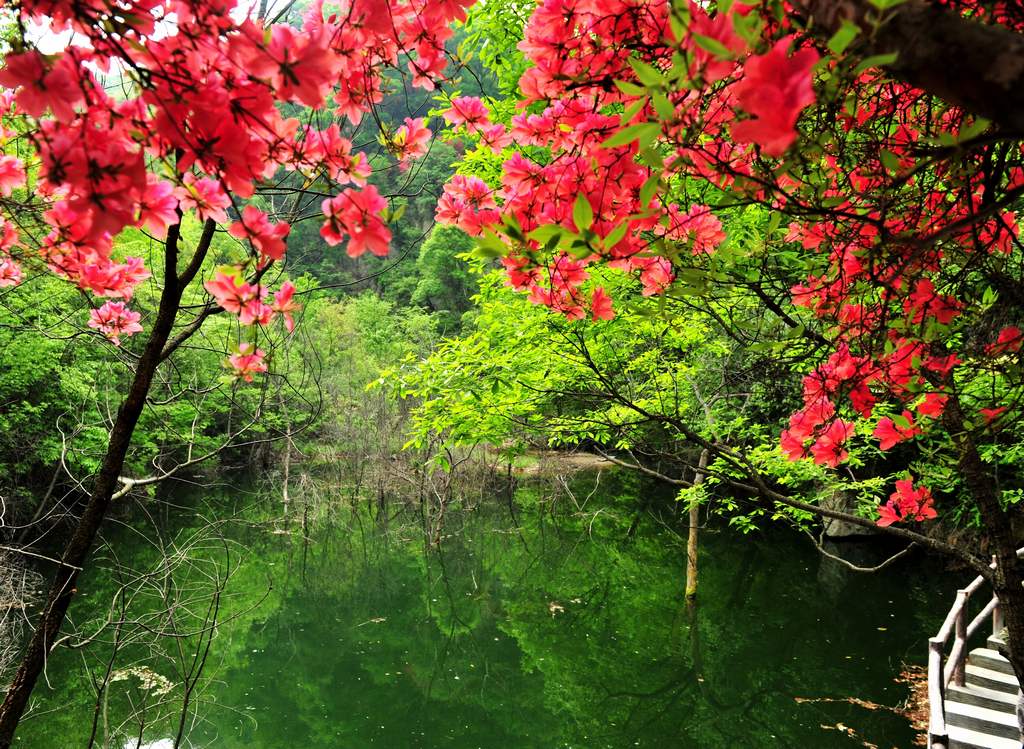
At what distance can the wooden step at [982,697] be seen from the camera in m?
4.68

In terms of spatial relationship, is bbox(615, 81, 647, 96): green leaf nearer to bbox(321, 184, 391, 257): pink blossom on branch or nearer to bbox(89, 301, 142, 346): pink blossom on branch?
bbox(321, 184, 391, 257): pink blossom on branch

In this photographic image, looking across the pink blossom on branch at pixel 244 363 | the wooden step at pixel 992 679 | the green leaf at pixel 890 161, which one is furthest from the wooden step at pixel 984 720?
the pink blossom on branch at pixel 244 363

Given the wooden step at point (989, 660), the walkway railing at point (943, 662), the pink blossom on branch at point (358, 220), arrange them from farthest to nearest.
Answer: the wooden step at point (989, 660) → the walkway railing at point (943, 662) → the pink blossom on branch at point (358, 220)


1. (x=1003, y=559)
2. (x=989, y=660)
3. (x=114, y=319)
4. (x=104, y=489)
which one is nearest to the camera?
(x=104, y=489)

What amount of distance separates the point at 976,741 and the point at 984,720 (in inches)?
11.2

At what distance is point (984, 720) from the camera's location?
445cm

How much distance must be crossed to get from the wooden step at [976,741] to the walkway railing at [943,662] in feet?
0.60

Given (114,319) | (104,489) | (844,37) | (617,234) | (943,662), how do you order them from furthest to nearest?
1. (943,662)
2. (114,319)
3. (104,489)
4. (617,234)
5. (844,37)

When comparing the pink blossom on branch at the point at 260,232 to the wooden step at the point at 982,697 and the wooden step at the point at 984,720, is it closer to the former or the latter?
the wooden step at the point at 984,720

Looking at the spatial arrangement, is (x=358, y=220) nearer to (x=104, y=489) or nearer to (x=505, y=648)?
(x=104, y=489)

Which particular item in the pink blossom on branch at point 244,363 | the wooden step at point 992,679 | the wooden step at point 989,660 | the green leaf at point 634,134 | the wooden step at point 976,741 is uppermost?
the pink blossom on branch at point 244,363

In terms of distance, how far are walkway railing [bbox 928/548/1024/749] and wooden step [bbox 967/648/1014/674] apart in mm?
230

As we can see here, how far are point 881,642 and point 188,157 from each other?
9.25 metres

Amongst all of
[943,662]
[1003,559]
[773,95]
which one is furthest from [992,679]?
[773,95]
